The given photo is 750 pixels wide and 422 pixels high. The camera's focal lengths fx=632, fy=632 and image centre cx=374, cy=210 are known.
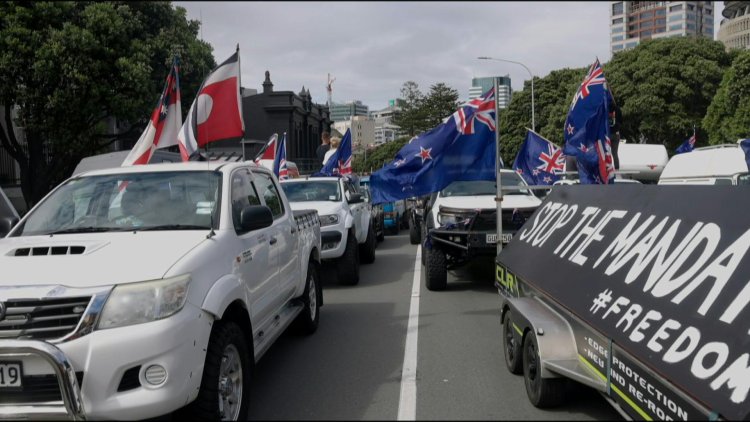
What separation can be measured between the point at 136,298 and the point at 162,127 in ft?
14.9

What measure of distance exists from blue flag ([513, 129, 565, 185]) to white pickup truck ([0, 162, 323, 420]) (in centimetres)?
728

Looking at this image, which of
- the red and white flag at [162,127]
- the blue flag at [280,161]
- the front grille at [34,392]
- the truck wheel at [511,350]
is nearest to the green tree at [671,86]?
the blue flag at [280,161]

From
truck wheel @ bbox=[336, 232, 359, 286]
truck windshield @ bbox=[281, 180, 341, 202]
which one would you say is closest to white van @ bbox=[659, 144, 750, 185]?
truck wheel @ bbox=[336, 232, 359, 286]

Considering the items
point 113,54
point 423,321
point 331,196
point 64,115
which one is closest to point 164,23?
point 113,54

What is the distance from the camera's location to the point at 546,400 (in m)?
4.36

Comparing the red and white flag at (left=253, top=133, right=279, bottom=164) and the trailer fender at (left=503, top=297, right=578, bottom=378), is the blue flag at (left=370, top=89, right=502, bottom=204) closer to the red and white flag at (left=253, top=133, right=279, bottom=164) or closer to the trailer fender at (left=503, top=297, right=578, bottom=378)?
the trailer fender at (left=503, top=297, right=578, bottom=378)

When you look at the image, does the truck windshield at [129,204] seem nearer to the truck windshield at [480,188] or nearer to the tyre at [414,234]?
the truck windshield at [480,188]

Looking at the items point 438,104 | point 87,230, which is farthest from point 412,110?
point 87,230

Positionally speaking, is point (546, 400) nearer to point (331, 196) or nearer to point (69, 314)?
point (69, 314)

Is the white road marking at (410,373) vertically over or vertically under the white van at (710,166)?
under

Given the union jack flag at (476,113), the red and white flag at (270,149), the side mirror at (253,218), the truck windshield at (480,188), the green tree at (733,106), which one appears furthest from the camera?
the green tree at (733,106)

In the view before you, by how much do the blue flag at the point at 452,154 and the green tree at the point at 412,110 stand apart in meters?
7.97

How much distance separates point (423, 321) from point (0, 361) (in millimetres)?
4926

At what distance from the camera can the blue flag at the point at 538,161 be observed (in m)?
11.5
